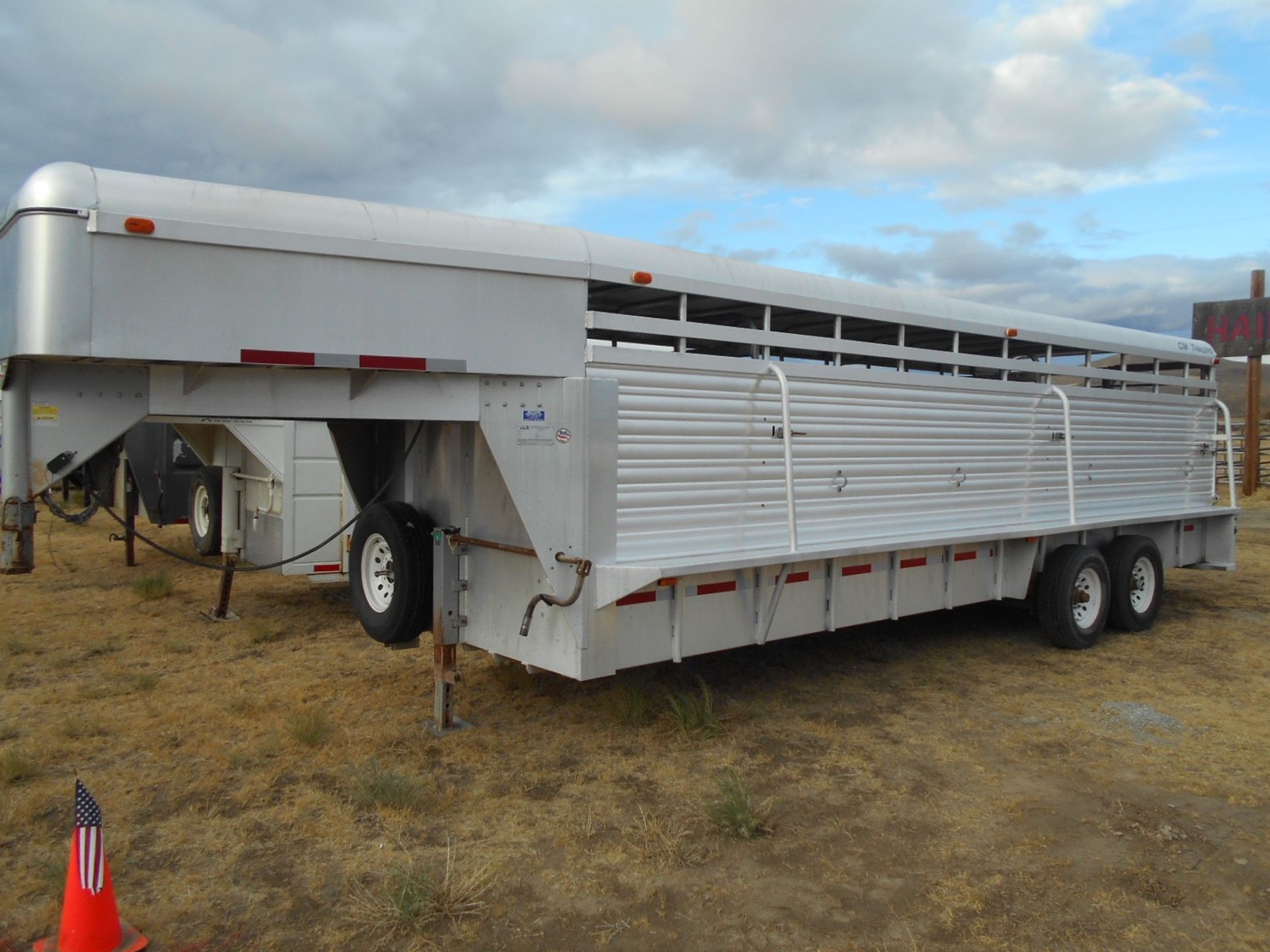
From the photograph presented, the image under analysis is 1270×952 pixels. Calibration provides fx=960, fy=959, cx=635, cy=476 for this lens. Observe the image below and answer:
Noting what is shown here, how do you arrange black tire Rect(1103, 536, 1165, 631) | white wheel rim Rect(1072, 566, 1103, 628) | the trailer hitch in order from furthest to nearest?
black tire Rect(1103, 536, 1165, 631) → white wheel rim Rect(1072, 566, 1103, 628) → the trailer hitch

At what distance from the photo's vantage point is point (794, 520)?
5.46 metres

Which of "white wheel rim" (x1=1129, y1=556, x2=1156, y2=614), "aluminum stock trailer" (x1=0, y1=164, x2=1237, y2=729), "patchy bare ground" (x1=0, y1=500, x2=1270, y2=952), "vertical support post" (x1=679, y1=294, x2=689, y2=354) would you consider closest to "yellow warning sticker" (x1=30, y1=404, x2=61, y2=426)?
"aluminum stock trailer" (x1=0, y1=164, x2=1237, y2=729)

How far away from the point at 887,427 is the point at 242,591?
7143 mm

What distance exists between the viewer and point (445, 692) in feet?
18.3

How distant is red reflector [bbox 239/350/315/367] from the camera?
4.11 meters

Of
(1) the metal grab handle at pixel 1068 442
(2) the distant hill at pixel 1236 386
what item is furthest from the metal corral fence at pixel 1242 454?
(2) the distant hill at pixel 1236 386

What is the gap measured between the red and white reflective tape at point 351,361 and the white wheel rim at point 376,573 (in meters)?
1.65

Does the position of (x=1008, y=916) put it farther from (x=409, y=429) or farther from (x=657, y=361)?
(x=409, y=429)

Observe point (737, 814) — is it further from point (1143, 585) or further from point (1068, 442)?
point (1143, 585)

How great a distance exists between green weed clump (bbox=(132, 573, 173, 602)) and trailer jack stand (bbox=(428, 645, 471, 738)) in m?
5.34

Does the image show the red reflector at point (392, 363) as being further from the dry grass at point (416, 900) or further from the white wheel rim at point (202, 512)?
the white wheel rim at point (202, 512)

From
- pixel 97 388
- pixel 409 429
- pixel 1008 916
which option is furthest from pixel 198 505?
pixel 1008 916

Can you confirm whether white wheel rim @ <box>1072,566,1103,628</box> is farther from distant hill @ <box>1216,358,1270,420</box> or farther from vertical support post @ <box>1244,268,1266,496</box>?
distant hill @ <box>1216,358,1270,420</box>

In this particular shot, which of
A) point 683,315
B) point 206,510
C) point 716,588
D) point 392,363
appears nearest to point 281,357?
point 392,363
